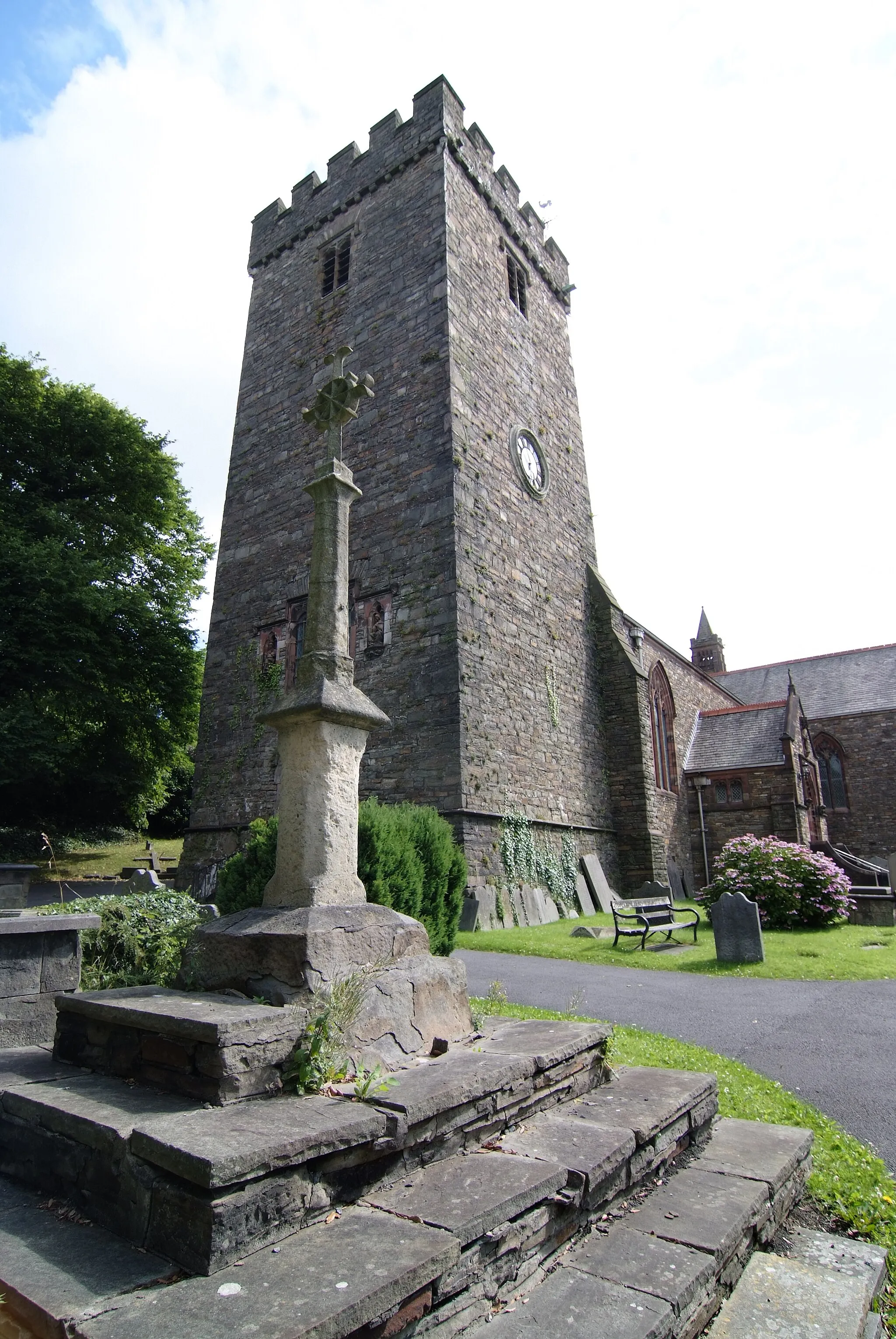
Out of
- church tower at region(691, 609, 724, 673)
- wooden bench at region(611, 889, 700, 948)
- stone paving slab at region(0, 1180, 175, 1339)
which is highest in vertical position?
church tower at region(691, 609, 724, 673)

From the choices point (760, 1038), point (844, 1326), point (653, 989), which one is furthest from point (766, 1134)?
point (653, 989)

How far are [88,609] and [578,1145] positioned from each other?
17.8 m

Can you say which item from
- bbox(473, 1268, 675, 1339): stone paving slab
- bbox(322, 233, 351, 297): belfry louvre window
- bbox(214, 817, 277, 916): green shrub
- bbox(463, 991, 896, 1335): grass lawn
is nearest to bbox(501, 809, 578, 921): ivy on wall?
bbox(214, 817, 277, 916): green shrub

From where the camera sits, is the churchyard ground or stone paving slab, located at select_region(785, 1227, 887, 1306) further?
the churchyard ground

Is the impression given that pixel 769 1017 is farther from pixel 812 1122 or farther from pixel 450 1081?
pixel 450 1081

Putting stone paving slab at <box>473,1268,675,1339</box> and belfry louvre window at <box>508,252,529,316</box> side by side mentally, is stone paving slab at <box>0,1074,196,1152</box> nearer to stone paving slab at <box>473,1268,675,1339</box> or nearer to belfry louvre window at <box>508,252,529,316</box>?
stone paving slab at <box>473,1268,675,1339</box>

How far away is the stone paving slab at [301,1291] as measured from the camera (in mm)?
1788

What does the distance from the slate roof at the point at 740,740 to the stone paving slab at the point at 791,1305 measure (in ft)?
67.5

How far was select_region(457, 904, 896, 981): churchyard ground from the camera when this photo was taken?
8.90m

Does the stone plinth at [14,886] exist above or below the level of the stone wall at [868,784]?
below

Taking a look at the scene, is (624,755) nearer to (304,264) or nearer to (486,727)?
(486,727)

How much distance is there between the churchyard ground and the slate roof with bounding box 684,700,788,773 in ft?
32.5

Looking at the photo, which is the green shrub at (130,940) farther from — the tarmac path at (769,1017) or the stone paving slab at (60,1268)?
the tarmac path at (769,1017)

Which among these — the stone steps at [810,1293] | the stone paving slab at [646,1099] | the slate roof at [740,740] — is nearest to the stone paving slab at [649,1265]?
the stone steps at [810,1293]
